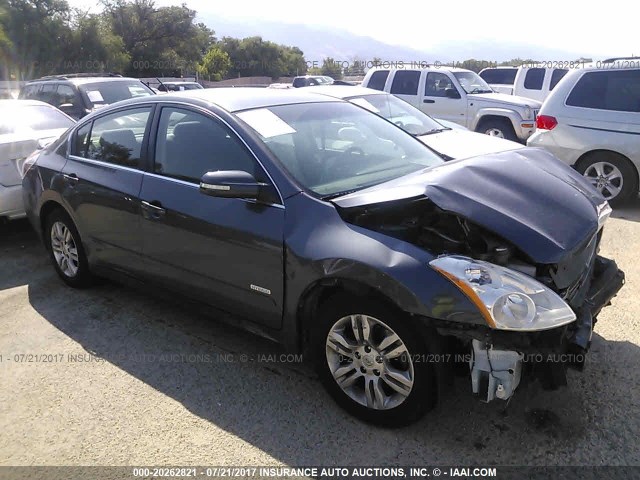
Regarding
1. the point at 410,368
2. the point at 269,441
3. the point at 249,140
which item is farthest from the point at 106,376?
the point at 410,368

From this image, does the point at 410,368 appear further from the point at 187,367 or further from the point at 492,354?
the point at 187,367

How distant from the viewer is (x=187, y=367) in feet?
11.6

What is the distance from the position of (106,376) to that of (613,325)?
3.41 meters

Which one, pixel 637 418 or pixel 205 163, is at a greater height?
pixel 205 163

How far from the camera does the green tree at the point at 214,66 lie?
4612 centimetres

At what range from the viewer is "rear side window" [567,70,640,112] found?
690 centimetres

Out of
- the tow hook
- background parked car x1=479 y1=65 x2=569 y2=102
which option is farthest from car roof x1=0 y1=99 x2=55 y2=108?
background parked car x1=479 y1=65 x2=569 y2=102

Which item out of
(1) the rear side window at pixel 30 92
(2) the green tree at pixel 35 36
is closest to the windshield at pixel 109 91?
(1) the rear side window at pixel 30 92

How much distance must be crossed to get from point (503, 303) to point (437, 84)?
996cm

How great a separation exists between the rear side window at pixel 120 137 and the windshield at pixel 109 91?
5.72m

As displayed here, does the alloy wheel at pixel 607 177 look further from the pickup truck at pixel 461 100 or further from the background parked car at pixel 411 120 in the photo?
the pickup truck at pixel 461 100

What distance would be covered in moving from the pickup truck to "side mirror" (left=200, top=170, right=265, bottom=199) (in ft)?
29.7

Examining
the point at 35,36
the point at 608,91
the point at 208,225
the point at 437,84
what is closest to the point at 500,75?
the point at 437,84

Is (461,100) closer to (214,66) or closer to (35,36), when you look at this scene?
(35,36)
